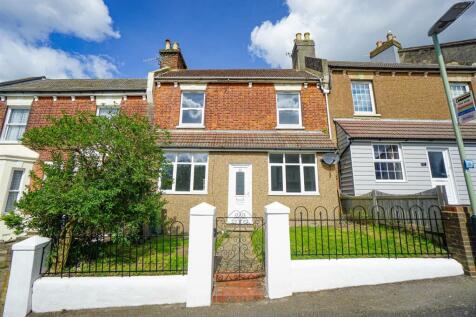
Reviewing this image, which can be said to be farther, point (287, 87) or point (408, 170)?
point (287, 87)

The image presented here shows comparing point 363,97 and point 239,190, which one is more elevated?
point 363,97

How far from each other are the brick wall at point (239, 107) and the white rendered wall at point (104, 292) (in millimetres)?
8069

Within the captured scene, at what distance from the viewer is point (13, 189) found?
31.7ft

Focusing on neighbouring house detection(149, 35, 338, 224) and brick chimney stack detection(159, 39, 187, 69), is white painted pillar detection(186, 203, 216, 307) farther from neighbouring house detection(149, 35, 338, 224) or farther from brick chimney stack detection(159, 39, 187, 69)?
brick chimney stack detection(159, 39, 187, 69)

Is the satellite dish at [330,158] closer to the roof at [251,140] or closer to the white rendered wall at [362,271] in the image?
the roof at [251,140]

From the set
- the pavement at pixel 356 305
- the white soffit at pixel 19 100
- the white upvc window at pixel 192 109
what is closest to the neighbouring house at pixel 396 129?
the pavement at pixel 356 305

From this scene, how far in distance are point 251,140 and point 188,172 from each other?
3167 mm

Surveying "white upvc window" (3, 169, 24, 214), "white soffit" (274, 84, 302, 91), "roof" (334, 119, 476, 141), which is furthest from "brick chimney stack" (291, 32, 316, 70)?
"white upvc window" (3, 169, 24, 214)

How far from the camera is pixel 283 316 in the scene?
3500mm

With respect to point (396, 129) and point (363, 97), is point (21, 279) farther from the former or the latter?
point (363, 97)

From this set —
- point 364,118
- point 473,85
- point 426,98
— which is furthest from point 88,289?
point 473,85

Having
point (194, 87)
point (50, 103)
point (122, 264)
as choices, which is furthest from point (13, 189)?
point (122, 264)

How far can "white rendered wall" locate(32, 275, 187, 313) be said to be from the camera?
13.1ft

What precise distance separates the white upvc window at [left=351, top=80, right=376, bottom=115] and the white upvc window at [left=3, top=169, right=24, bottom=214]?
15865mm
